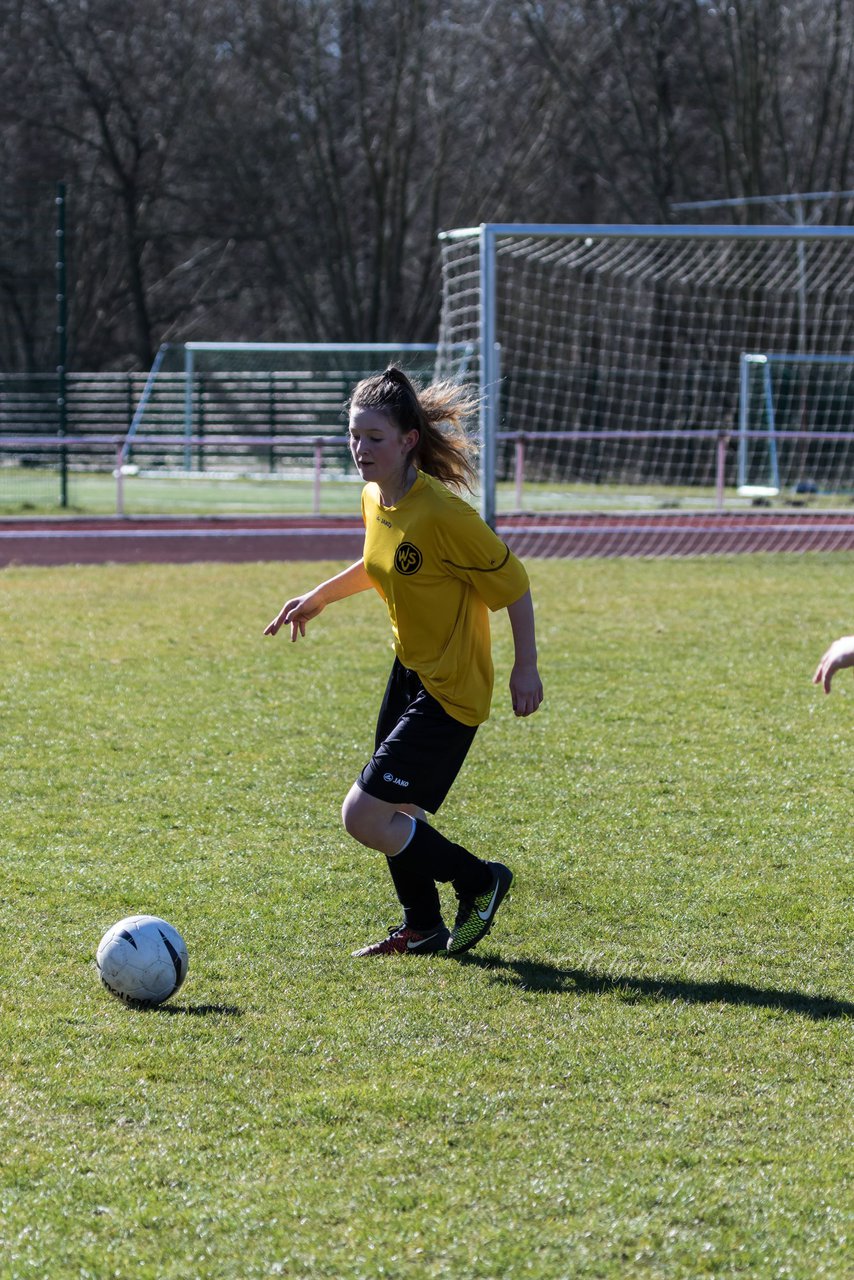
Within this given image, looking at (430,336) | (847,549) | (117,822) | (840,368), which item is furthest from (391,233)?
(117,822)

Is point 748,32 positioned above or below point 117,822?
above

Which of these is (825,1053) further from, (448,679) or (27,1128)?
(27,1128)

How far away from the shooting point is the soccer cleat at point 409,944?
434cm

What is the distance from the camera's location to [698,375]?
25.6m

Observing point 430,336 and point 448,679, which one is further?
point 430,336

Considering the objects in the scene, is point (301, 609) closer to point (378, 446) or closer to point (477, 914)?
point (378, 446)

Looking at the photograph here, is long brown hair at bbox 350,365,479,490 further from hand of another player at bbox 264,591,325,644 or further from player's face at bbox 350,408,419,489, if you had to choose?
hand of another player at bbox 264,591,325,644

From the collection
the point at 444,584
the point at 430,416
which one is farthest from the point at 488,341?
the point at 444,584

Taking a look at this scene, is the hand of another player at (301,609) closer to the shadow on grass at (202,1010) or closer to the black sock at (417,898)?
the black sock at (417,898)

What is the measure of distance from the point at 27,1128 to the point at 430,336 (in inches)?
1263

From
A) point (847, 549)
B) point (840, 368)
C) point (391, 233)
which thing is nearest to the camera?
point (847, 549)

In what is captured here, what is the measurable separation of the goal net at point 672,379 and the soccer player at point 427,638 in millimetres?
14363

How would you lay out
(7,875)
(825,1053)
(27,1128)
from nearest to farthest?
(27,1128), (825,1053), (7,875)

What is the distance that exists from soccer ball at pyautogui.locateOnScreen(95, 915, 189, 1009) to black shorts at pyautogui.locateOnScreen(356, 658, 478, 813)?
70cm
